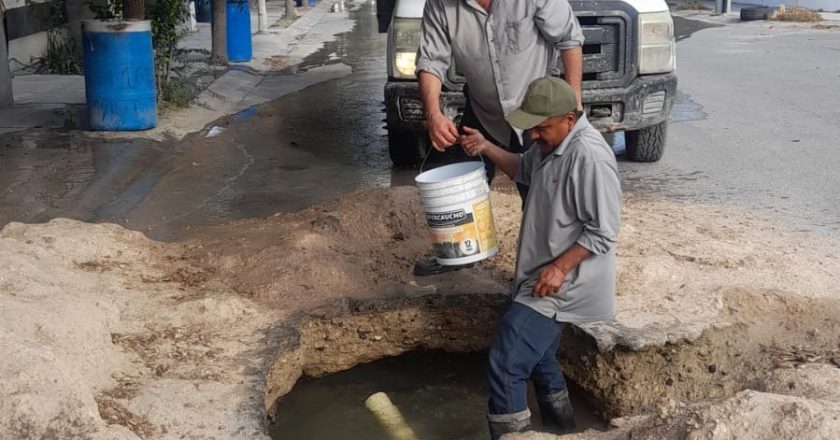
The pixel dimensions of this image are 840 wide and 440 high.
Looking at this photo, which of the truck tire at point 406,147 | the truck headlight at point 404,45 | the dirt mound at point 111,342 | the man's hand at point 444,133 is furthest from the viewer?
the truck tire at point 406,147

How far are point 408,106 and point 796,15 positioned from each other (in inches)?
715

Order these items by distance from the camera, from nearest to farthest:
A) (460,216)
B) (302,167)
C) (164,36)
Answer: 1. (460,216)
2. (302,167)
3. (164,36)

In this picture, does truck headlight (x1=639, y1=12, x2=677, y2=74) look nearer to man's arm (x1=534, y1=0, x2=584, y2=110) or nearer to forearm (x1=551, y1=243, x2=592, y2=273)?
man's arm (x1=534, y1=0, x2=584, y2=110)

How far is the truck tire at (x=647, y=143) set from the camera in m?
8.68

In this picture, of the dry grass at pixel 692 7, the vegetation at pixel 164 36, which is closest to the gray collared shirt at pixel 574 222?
the vegetation at pixel 164 36

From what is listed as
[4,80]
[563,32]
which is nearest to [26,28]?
[4,80]

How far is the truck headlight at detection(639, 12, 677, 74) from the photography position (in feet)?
25.7

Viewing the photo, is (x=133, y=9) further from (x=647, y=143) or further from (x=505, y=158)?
(x=505, y=158)

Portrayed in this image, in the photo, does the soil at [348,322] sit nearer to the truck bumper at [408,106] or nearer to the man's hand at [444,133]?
the man's hand at [444,133]

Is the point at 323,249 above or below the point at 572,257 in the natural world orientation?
below

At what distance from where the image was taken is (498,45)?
4.73m

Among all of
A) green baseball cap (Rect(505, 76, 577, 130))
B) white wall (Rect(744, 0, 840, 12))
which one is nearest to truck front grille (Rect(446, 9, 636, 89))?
green baseball cap (Rect(505, 76, 577, 130))

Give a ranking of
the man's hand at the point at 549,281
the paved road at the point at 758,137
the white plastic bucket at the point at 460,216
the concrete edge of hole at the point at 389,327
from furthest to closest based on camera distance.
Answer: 1. the paved road at the point at 758,137
2. the concrete edge of hole at the point at 389,327
3. the white plastic bucket at the point at 460,216
4. the man's hand at the point at 549,281

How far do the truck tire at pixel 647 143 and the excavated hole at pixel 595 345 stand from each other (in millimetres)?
3802
